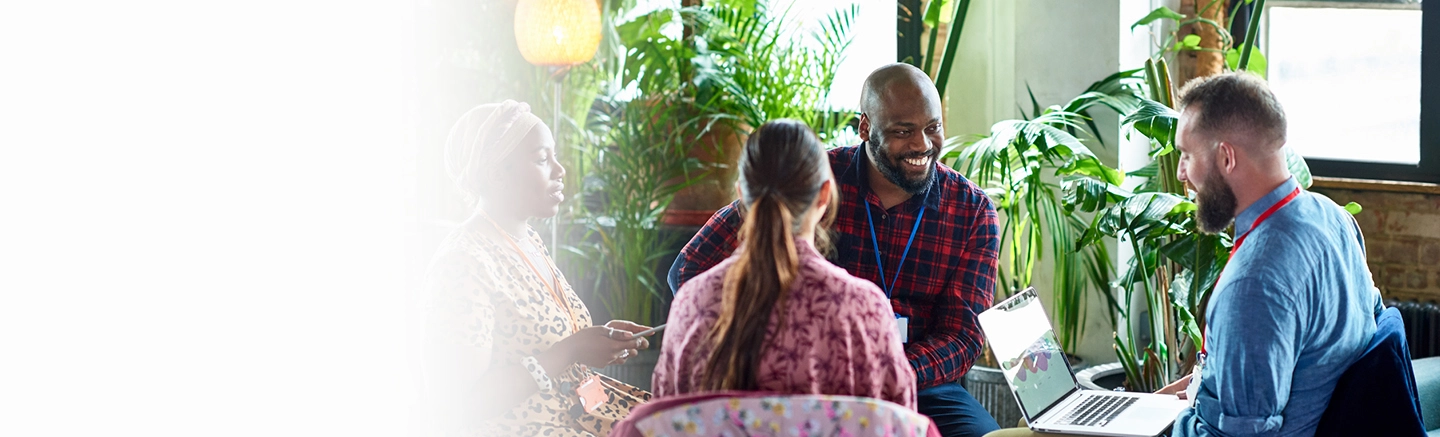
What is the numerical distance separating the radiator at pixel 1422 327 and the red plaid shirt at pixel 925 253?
1.86 m

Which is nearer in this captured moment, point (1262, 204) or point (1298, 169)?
point (1262, 204)

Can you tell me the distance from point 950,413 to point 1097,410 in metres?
0.26

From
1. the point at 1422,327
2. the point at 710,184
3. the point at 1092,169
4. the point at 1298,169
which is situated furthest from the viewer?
the point at 710,184

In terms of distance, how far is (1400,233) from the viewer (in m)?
3.67

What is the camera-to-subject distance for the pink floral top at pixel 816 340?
1361 mm

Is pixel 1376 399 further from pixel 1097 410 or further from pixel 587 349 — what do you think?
pixel 587 349

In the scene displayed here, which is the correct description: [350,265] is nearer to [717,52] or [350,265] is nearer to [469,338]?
[469,338]

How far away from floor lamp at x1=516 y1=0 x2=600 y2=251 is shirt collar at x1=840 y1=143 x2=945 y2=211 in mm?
1361

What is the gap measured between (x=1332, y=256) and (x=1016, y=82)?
6.93ft

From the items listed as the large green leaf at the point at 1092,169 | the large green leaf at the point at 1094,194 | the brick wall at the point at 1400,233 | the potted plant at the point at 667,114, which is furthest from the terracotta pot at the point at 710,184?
the brick wall at the point at 1400,233

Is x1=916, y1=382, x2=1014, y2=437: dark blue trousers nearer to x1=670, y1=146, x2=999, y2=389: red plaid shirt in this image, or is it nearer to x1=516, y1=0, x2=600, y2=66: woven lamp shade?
x1=670, y1=146, x2=999, y2=389: red plaid shirt

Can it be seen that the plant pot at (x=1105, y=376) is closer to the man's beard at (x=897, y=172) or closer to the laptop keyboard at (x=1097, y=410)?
the laptop keyboard at (x=1097, y=410)
